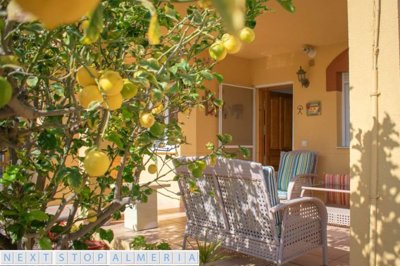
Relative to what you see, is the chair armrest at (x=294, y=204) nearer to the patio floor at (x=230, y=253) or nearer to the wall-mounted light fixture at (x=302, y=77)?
the patio floor at (x=230, y=253)

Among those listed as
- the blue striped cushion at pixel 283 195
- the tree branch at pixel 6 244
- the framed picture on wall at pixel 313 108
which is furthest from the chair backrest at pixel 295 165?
the tree branch at pixel 6 244

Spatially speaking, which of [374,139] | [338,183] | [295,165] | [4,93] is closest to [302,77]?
[295,165]

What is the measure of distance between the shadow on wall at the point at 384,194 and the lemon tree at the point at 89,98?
45.2 inches

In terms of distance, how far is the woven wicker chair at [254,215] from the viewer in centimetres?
269

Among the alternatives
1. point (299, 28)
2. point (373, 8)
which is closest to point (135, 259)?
point (373, 8)

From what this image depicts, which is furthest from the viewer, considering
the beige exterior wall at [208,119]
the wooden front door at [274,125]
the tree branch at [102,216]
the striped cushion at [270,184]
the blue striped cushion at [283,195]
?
the wooden front door at [274,125]

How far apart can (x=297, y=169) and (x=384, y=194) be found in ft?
12.1

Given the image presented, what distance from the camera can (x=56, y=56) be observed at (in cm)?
112

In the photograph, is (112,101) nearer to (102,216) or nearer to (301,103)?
(102,216)

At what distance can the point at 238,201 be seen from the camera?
115 inches

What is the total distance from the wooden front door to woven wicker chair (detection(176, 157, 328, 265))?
4.13 m

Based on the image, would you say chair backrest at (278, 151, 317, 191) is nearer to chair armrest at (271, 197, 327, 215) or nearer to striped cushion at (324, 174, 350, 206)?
striped cushion at (324, 174, 350, 206)

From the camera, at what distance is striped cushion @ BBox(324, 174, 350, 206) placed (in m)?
5.40

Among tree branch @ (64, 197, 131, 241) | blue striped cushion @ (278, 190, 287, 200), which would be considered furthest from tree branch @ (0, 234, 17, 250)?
blue striped cushion @ (278, 190, 287, 200)
